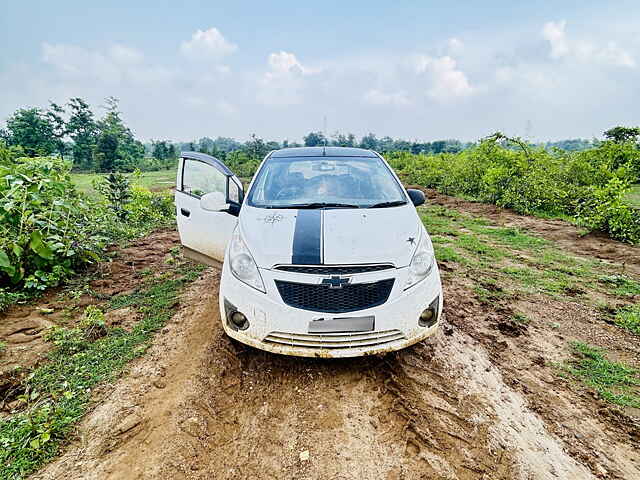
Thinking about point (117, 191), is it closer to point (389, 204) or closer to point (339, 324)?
point (389, 204)

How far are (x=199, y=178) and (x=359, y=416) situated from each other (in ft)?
9.62

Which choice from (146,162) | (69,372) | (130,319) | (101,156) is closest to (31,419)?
(69,372)

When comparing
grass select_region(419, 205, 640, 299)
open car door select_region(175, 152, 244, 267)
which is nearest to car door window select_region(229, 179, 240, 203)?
open car door select_region(175, 152, 244, 267)

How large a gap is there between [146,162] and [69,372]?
114 feet

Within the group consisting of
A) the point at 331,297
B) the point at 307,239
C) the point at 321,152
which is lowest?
the point at 331,297

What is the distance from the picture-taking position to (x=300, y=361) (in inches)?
102

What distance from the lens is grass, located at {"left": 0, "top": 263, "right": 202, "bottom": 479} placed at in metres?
1.87

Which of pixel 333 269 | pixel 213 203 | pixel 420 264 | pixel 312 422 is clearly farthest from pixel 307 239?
pixel 213 203

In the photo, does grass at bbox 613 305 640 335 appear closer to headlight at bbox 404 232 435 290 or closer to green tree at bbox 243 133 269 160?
headlight at bbox 404 232 435 290

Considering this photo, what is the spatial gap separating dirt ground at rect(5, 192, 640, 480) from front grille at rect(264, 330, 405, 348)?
36cm

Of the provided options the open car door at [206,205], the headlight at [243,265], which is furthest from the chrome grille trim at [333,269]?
the open car door at [206,205]

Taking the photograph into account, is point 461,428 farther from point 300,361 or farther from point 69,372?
point 69,372

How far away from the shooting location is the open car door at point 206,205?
3.32 meters

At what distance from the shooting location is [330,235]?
2.47 meters
